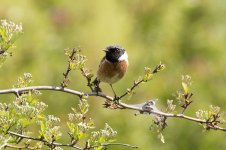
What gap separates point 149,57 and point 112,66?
367cm

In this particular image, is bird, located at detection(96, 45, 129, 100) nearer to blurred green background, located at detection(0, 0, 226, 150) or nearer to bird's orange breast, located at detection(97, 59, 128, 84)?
bird's orange breast, located at detection(97, 59, 128, 84)

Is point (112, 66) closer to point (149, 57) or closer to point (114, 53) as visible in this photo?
point (114, 53)

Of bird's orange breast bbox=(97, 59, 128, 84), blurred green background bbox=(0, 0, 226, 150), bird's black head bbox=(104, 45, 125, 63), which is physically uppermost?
blurred green background bbox=(0, 0, 226, 150)

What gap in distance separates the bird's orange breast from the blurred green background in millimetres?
2674

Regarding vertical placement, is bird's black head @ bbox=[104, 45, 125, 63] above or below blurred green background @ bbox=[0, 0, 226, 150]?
below

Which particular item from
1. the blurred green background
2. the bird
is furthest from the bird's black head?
the blurred green background

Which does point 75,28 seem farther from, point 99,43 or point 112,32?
point 112,32

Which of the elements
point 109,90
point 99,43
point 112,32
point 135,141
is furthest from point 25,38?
point 112,32

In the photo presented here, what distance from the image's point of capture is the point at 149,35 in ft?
27.0

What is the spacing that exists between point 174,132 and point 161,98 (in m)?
0.50

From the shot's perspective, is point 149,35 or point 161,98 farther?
point 149,35

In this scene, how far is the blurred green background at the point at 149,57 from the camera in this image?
7270mm

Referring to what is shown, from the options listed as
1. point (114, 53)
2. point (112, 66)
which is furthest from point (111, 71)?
point (114, 53)

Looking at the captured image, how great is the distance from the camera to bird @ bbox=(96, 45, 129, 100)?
14.5 feet
